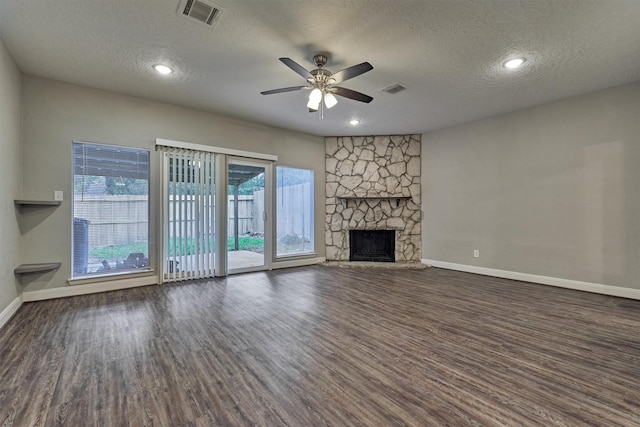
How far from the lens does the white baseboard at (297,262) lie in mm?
5859

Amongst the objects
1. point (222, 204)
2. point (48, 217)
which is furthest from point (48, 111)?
point (222, 204)

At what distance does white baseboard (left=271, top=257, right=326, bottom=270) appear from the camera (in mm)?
5859

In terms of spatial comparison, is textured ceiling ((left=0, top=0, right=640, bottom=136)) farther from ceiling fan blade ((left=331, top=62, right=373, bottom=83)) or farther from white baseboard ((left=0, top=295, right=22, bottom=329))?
white baseboard ((left=0, top=295, right=22, bottom=329))

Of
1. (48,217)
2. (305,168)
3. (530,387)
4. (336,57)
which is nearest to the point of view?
(530,387)

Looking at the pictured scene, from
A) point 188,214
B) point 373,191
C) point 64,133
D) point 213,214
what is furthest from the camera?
point 373,191

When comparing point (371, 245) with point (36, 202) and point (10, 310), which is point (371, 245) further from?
point (10, 310)

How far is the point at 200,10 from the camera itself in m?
2.46

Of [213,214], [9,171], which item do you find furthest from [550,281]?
[9,171]

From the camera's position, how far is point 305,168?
6.35 meters

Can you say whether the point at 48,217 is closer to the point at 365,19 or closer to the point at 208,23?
the point at 208,23

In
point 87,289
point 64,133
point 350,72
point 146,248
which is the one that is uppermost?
point 350,72

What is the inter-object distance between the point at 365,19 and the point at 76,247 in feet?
15.0

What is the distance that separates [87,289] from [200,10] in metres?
3.87

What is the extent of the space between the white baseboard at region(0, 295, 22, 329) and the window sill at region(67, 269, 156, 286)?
53 centimetres
